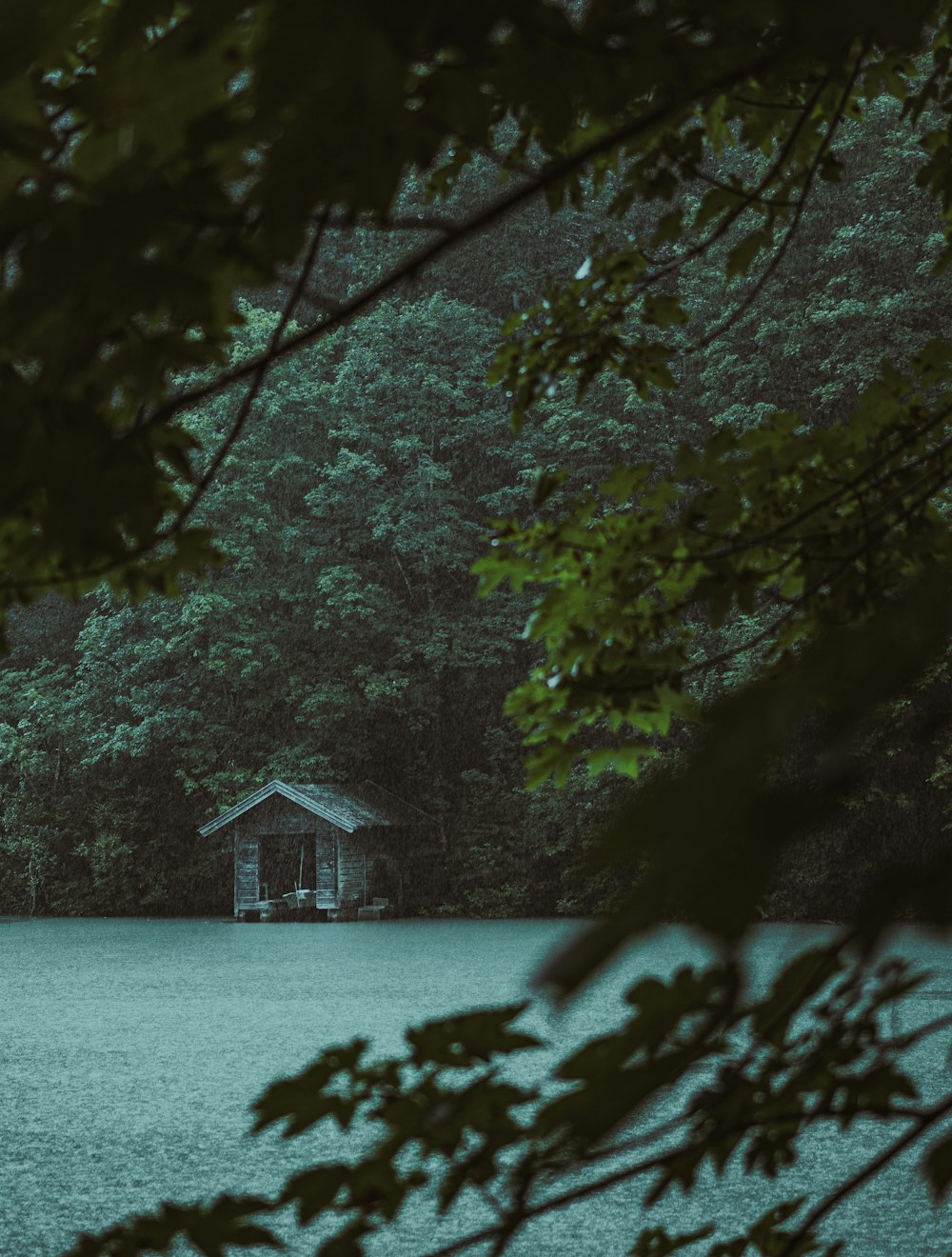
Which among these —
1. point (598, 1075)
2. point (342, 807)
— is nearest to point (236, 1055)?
point (598, 1075)

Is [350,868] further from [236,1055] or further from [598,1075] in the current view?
[598,1075]

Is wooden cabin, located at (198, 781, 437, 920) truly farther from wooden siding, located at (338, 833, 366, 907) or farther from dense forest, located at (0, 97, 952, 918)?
dense forest, located at (0, 97, 952, 918)

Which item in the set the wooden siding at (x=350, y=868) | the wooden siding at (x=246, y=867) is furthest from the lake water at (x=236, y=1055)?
the wooden siding at (x=246, y=867)

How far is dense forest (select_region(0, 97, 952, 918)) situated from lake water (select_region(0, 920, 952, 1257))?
4872 mm

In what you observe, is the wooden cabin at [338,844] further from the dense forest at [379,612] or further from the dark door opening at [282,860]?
Result: the dark door opening at [282,860]

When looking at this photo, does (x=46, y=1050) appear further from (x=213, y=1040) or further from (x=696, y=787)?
(x=696, y=787)

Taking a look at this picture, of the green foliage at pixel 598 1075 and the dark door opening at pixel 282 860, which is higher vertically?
the dark door opening at pixel 282 860

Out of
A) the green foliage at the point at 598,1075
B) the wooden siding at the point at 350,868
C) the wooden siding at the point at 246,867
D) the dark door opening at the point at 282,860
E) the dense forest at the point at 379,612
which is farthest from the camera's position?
the dark door opening at the point at 282,860

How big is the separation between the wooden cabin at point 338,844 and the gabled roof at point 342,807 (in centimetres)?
1

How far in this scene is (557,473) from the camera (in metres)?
1.57

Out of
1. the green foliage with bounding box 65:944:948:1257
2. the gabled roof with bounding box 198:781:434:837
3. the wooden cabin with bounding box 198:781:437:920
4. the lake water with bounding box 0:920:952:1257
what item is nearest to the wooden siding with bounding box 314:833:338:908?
the wooden cabin with bounding box 198:781:437:920

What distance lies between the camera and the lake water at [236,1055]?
4773 mm

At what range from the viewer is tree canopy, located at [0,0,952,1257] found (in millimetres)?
442

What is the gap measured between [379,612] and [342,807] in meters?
3.42
